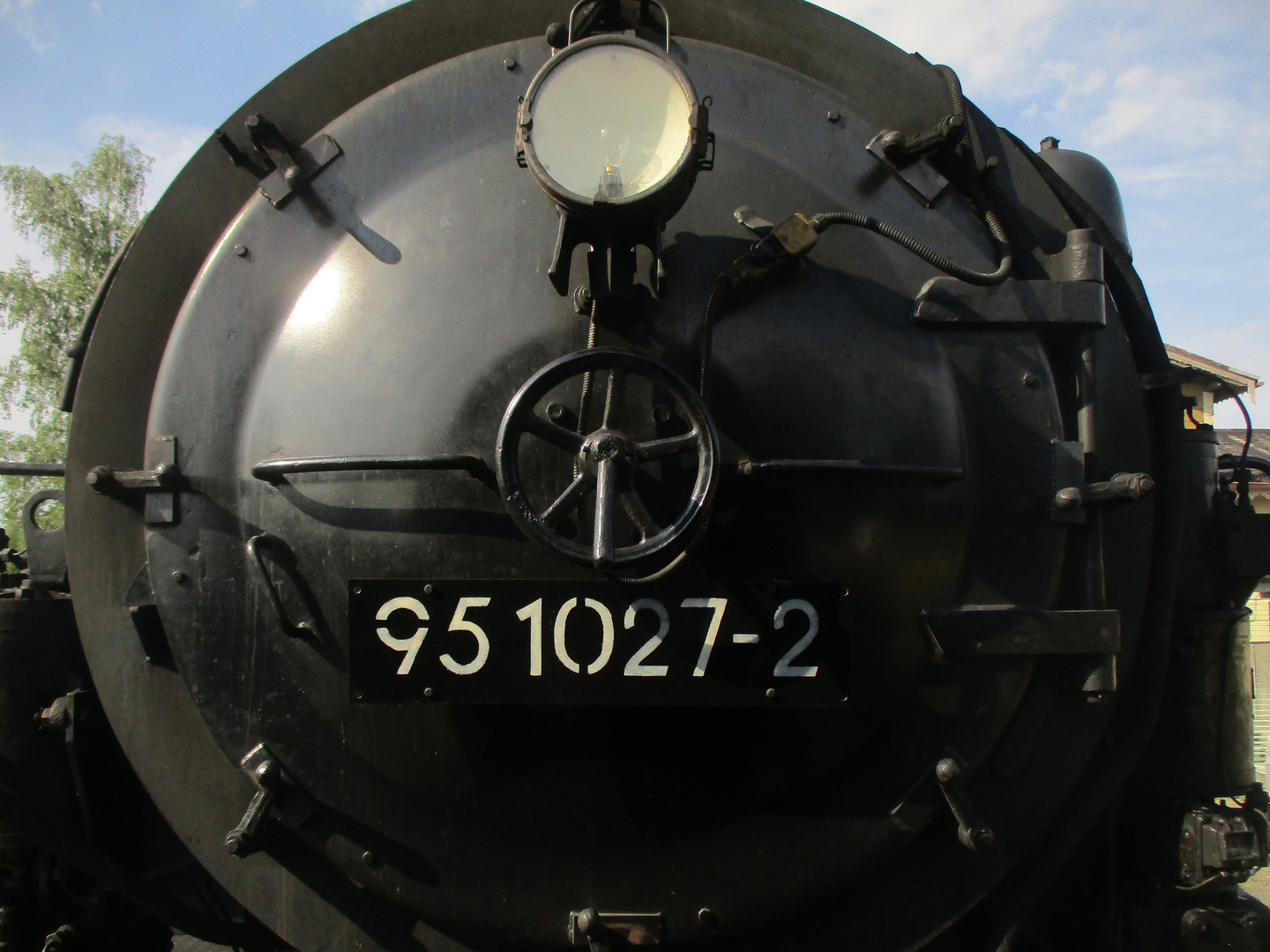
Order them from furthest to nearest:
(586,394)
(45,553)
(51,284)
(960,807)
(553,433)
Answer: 1. (51,284)
2. (45,553)
3. (960,807)
4. (586,394)
5. (553,433)

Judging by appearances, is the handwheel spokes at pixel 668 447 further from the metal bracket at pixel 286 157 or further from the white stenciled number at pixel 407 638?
the metal bracket at pixel 286 157

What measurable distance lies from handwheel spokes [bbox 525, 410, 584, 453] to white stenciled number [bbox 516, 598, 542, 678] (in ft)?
0.87

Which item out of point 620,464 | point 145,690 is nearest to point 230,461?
point 145,690

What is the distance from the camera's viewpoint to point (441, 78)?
1853 millimetres

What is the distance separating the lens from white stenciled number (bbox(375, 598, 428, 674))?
1524 mm

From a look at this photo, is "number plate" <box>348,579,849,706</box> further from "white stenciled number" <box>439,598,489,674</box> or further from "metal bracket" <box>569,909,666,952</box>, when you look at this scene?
"metal bracket" <box>569,909,666,952</box>

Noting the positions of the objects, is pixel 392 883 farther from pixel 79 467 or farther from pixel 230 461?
pixel 79 467

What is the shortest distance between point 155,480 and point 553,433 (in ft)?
2.95

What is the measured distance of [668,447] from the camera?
144 centimetres

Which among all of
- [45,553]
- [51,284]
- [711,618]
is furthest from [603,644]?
[51,284]

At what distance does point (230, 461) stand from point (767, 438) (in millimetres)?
1059

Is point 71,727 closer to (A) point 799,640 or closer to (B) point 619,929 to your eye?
(B) point 619,929

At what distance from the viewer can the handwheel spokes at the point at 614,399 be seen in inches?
60.0

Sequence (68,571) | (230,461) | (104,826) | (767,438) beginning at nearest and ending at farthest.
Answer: (767,438)
(230,461)
(68,571)
(104,826)
